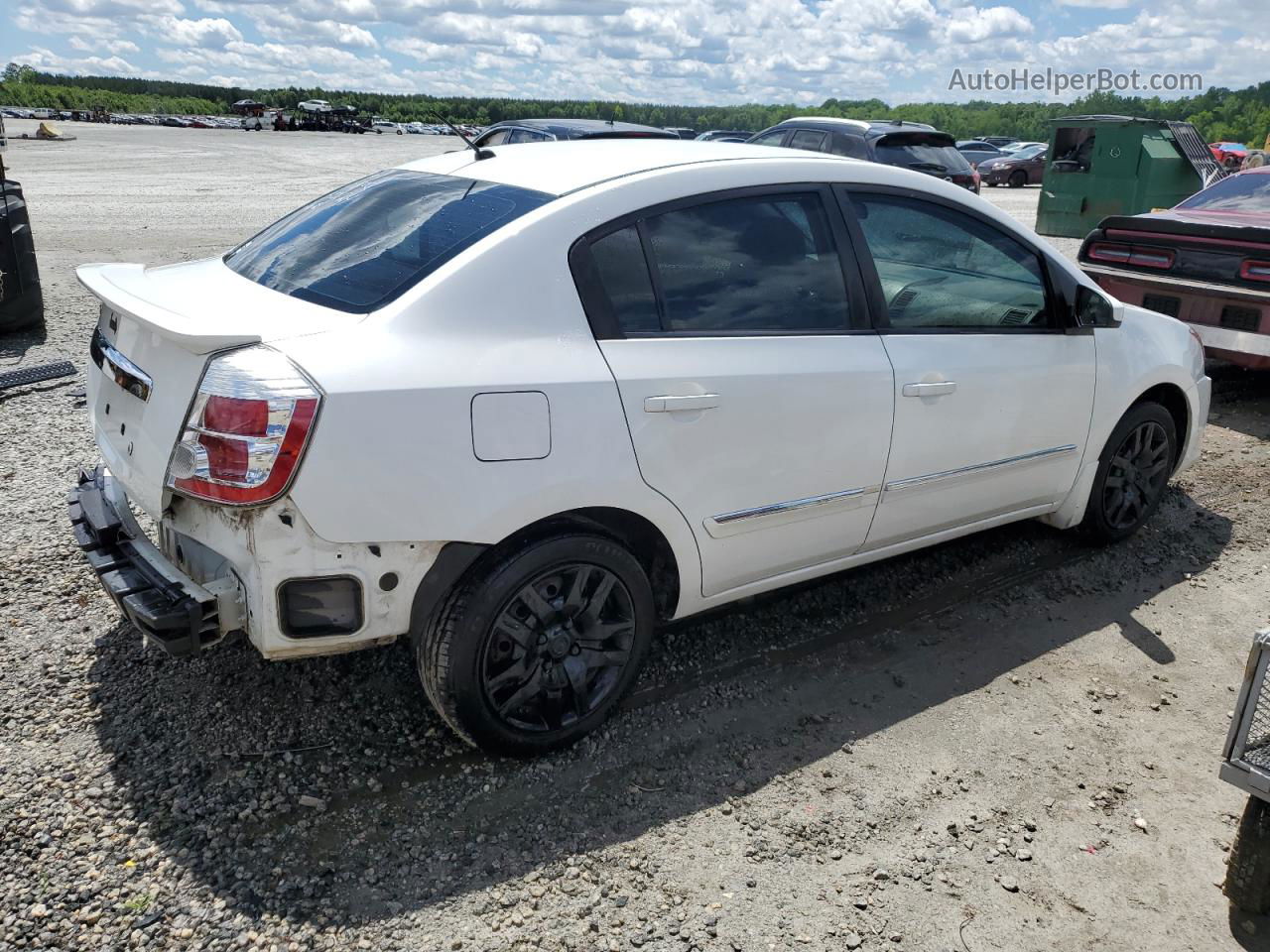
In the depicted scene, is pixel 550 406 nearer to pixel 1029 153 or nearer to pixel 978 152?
pixel 1029 153

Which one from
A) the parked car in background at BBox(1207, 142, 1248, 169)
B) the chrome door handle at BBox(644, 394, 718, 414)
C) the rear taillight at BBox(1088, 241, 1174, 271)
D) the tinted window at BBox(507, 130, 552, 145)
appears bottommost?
the chrome door handle at BBox(644, 394, 718, 414)

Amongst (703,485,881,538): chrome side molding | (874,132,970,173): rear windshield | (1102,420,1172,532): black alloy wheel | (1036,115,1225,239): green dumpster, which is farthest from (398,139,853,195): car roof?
(1036,115,1225,239): green dumpster

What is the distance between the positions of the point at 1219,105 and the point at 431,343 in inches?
2458

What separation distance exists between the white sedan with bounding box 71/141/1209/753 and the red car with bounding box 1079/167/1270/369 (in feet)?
11.8

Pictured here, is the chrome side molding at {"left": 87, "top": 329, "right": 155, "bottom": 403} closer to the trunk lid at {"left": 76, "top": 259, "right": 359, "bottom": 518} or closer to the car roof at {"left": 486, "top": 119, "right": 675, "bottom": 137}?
the trunk lid at {"left": 76, "top": 259, "right": 359, "bottom": 518}

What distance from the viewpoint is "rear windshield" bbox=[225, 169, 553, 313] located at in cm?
302

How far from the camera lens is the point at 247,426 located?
2.61 meters

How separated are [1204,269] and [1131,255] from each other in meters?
0.58

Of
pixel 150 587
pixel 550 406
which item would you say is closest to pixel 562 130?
pixel 550 406

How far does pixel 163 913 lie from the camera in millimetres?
2539

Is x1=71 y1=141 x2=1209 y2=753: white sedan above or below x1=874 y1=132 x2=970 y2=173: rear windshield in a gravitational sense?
below

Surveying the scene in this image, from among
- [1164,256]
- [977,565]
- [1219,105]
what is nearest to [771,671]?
[977,565]

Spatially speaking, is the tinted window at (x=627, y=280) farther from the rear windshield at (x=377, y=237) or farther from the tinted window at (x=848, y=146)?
the tinted window at (x=848, y=146)

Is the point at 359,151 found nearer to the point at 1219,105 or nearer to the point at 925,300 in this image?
the point at 925,300
